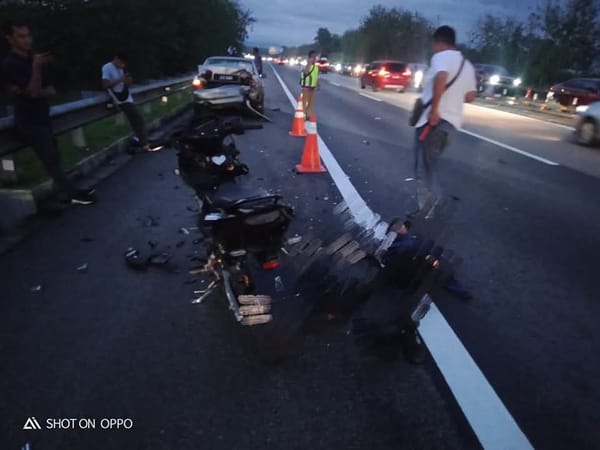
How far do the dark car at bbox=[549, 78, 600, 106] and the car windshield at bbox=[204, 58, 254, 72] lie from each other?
1462 centimetres

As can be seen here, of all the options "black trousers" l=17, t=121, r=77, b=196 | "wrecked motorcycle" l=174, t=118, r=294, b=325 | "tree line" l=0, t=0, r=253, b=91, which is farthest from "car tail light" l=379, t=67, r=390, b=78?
"wrecked motorcycle" l=174, t=118, r=294, b=325

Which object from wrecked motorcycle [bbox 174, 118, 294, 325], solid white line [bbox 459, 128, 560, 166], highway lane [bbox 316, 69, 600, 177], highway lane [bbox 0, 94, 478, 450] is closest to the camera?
highway lane [bbox 0, 94, 478, 450]

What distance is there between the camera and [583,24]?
34375mm

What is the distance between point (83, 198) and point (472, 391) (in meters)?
5.00

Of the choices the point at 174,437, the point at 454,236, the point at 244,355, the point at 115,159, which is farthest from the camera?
the point at 115,159

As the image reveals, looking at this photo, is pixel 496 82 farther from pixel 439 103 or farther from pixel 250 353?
pixel 250 353

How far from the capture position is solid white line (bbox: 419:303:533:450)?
253 centimetres

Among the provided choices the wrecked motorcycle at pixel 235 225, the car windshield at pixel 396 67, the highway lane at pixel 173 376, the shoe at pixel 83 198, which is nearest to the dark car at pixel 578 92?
the car windshield at pixel 396 67

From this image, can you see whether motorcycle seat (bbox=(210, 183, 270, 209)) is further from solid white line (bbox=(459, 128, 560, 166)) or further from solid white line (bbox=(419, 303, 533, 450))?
solid white line (bbox=(459, 128, 560, 166))

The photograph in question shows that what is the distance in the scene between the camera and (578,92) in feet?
70.5

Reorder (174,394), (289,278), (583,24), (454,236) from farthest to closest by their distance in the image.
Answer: (583,24) → (454,236) → (289,278) → (174,394)

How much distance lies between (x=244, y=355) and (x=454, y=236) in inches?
124

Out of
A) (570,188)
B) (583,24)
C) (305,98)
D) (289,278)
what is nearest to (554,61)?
(583,24)

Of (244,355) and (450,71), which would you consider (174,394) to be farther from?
(450,71)
